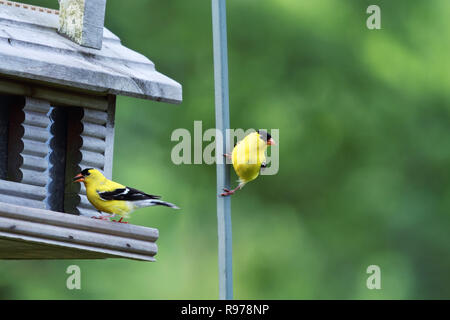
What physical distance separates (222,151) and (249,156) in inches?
14.8

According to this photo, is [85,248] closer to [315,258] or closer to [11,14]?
[11,14]

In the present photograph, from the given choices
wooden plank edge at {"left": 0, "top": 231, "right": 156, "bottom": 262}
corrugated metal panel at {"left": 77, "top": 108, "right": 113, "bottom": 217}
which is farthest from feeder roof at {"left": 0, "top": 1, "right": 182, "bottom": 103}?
wooden plank edge at {"left": 0, "top": 231, "right": 156, "bottom": 262}

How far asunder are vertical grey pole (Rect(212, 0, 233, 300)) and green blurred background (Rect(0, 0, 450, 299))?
250 inches

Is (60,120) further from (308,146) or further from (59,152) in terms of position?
(308,146)

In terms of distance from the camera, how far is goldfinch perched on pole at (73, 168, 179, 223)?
6.64 metres

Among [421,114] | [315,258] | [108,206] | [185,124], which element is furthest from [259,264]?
[108,206]

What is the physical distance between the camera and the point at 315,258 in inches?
531

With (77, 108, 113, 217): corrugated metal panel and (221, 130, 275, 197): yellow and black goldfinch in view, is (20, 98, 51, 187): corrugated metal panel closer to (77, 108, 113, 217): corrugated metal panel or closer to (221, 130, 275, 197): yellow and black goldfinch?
(77, 108, 113, 217): corrugated metal panel

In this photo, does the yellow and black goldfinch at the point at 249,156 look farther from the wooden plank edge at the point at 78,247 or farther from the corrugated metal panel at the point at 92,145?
the corrugated metal panel at the point at 92,145

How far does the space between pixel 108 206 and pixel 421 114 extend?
307 inches

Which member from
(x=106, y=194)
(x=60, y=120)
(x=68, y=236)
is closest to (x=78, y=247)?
(x=68, y=236)

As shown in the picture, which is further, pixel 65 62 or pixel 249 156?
pixel 249 156

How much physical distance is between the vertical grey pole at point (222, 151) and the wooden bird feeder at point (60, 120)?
66cm

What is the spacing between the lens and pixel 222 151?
6.32m
